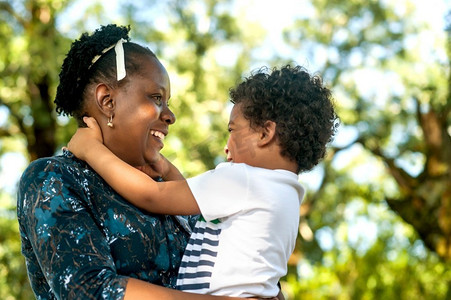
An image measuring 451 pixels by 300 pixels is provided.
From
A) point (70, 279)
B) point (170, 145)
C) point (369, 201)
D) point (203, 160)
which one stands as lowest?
point (369, 201)

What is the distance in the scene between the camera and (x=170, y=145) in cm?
1269

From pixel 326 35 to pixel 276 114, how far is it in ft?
49.8

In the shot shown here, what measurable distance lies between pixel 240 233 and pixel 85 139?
60cm

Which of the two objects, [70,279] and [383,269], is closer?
[70,279]

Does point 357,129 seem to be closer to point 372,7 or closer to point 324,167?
point 324,167

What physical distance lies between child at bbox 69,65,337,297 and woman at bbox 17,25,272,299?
0.06 m

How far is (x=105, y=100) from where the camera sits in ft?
7.71

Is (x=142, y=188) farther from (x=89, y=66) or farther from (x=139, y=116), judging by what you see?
(x=89, y=66)

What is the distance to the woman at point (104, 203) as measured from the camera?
188 centimetres

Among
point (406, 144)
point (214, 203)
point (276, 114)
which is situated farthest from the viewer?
point (406, 144)

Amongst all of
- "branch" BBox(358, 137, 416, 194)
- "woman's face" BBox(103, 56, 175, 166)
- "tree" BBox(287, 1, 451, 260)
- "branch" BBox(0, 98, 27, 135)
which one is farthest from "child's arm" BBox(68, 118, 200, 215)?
"tree" BBox(287, 1, 451, 260)

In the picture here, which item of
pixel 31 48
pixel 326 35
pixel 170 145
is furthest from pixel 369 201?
pixel 31 48

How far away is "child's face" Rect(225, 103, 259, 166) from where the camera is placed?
2.36 m

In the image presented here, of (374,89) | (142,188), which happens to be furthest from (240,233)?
(374,89)
